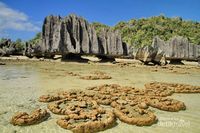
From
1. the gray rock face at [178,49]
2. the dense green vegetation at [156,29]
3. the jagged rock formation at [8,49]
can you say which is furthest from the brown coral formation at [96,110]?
the dense green vegetation at [156,29]

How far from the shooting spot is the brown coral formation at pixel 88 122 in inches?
170

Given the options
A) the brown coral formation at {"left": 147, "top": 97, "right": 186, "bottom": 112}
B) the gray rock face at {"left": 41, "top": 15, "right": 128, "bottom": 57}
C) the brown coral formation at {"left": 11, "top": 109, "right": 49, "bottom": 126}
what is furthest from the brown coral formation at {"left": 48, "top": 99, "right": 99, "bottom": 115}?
the gray rock face at {"left": 41, "top": 15, "right": 128, "bottom": 57}

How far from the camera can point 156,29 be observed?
200 feet

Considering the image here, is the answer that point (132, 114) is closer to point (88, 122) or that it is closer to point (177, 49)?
point (88, 122)

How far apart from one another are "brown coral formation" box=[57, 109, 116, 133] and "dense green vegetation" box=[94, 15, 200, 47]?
4919cm

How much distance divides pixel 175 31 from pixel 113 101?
192 ft

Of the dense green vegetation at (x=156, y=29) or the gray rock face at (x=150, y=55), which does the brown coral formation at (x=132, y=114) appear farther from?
the dense green vegetation at (x=156, y=29)

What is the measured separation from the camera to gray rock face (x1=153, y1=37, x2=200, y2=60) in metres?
27.5

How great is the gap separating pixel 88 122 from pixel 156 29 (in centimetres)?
5879

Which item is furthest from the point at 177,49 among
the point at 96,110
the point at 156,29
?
the point at 156,29

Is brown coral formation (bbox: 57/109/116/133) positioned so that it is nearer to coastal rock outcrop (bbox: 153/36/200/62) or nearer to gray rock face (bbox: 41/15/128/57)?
gray rock face (bbox: 41/15/128/57)

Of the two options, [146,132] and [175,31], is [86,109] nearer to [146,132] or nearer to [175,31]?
[146,132]

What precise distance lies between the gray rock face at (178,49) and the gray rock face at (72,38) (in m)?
5.88

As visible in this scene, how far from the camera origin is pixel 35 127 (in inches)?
177
